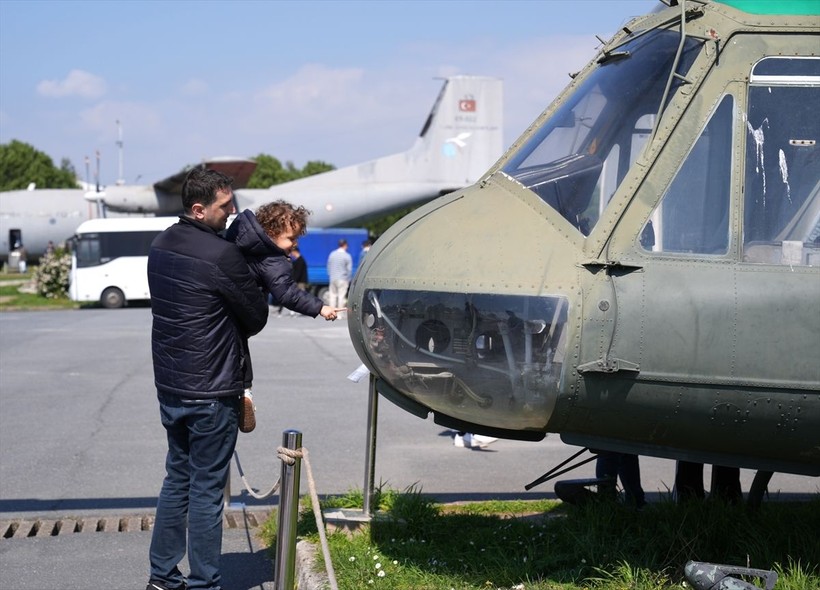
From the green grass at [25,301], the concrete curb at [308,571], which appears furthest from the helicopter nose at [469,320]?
the green grass at [25,301]

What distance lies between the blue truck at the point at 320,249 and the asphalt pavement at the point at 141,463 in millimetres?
15671

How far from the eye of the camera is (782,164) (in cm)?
429

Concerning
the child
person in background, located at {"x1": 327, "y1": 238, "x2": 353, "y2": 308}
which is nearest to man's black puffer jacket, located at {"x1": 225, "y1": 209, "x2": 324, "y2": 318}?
the child

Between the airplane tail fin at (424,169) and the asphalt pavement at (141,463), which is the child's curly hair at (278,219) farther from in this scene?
the airplane tail fin at (424,169)

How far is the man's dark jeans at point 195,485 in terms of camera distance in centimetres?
465

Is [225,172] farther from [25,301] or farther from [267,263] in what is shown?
[267,263]

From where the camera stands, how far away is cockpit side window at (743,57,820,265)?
4.18 metres

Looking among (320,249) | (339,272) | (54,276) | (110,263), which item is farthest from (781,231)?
(54,276)

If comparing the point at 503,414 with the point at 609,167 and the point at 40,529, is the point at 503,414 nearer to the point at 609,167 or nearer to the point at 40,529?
the point at 609,167

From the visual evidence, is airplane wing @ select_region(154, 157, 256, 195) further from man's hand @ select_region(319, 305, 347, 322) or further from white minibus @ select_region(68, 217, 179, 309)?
man's hand @ select_region(319, 305, 347, 322)

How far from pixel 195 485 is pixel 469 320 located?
1.57m

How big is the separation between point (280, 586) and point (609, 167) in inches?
93.1

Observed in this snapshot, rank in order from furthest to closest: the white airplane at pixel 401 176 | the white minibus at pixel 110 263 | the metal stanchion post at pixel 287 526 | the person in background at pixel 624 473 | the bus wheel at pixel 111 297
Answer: the white airplane at pixel 401 176 < the bus wheel at pixel 111 297 < the white minibus at pixel 110 263 < the person in background at pixel 624 473 < the metal stanchion post at pixel 287 526

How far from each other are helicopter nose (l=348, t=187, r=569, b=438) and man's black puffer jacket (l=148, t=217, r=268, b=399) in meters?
0.59
